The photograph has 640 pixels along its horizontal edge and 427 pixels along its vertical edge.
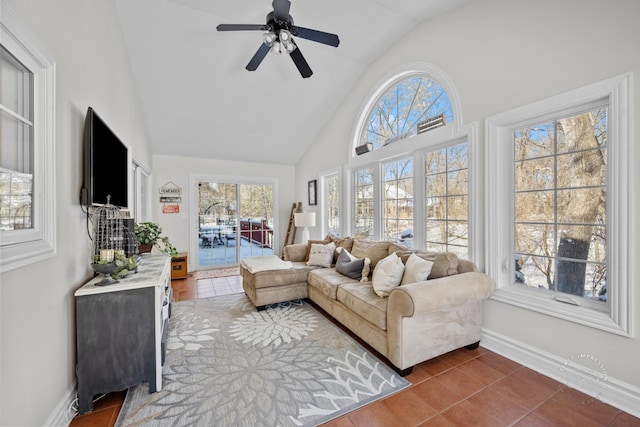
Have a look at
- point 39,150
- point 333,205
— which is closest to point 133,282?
point 39,150

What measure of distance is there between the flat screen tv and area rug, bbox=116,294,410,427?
1417 millimetres

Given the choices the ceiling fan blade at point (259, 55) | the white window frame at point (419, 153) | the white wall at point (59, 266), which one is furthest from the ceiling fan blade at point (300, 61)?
the white wall at point (59, 266)

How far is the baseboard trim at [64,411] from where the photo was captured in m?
1.46

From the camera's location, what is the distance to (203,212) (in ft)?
18.8

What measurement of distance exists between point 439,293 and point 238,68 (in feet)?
12.2

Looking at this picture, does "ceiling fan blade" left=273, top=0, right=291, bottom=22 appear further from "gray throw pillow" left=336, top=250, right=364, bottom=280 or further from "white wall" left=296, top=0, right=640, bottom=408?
"gray throw pillow" left=336, top=250, right=364, bottom=280

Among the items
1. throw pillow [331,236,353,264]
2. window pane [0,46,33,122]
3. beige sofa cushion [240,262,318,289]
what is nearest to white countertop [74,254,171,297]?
window pane [0,46,33,122]

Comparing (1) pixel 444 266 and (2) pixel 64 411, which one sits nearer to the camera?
(2) pixel 64 411

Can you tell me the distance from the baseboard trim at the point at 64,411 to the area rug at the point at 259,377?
0.28 meters

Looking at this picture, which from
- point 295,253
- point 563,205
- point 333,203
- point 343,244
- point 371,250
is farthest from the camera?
point 333,203

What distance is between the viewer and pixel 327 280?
3.07 meters

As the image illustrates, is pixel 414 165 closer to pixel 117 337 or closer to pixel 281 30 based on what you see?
pixel 281 30

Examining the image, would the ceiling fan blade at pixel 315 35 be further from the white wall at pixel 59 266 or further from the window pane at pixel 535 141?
the window pane at pixel 535 141

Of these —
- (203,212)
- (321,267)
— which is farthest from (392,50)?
(203,212)
